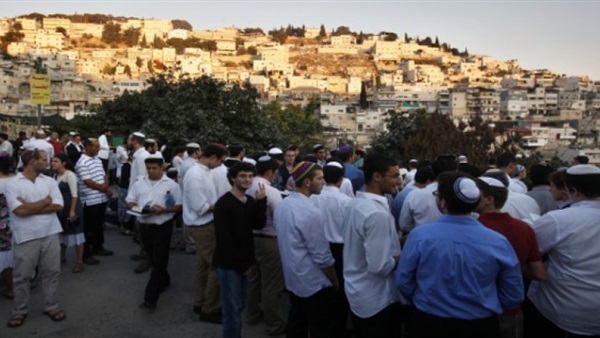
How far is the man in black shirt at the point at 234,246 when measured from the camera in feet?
13.8

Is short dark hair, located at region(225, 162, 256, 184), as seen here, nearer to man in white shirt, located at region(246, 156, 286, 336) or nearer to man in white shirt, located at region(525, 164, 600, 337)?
man in white shirt, located at region(246, 156, 286, 336)

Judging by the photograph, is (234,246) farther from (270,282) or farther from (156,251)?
(156,251)

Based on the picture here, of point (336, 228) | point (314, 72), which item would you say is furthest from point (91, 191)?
point (314, 72)

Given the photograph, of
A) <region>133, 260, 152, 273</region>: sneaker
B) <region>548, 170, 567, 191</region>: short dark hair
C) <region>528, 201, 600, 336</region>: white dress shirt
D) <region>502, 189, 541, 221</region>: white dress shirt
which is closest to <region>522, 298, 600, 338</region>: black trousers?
<region>528, 201, 600, 336</region>: white dress shirt

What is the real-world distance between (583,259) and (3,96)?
2889 inches

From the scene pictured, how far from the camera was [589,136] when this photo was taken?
56.5m

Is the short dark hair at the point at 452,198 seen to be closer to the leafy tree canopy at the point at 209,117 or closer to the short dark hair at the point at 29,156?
the short dark hair at the point at 29,156

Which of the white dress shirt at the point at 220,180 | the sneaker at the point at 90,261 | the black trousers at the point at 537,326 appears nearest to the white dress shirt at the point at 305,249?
the black trousers at the point at 537,326

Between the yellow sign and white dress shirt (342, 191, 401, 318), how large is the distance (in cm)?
943

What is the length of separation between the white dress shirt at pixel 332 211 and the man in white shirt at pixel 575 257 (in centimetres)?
153

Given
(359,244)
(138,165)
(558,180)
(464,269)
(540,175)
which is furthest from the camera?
(138,165)

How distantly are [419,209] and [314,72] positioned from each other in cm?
13045

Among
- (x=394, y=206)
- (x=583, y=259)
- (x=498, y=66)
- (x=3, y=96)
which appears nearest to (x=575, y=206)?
(x=583, y=259)

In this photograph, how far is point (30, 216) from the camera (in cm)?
494
